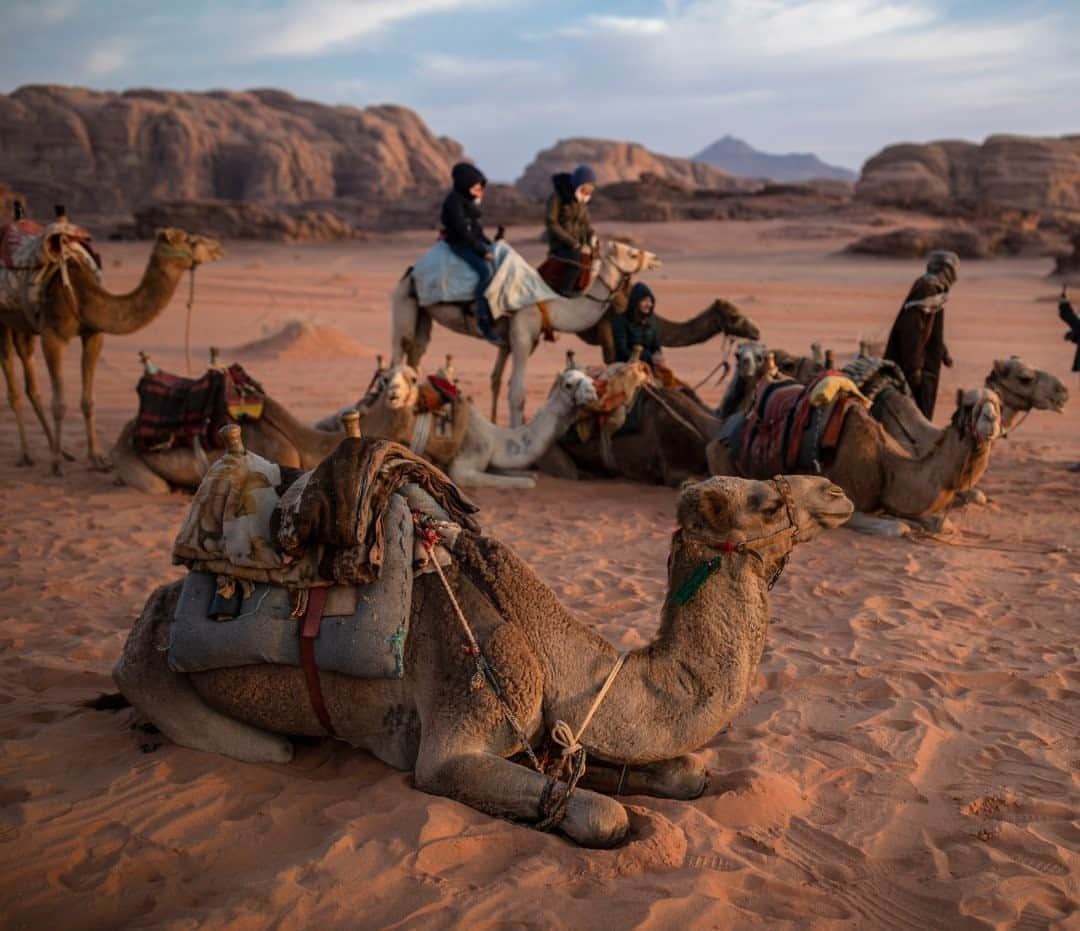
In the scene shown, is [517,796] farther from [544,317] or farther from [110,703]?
[544,317]

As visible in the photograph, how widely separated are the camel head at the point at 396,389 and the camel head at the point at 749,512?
5096mm

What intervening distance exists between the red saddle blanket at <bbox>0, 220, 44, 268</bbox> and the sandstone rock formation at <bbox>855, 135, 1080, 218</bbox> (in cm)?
4566

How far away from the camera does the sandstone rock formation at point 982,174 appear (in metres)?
53.5

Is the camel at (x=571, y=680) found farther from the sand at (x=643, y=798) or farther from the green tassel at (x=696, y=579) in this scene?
the sand at (x=643, y=798)

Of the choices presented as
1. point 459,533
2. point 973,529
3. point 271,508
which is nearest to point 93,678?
point 271,508

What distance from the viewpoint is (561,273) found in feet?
38.3

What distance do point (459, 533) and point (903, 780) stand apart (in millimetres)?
1941

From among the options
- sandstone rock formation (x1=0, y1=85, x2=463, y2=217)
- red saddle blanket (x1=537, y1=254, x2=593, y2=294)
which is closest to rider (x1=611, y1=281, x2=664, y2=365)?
red saddle blanket (x1=537, y1=254, x2=593, y2=294)

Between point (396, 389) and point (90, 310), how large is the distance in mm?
3521

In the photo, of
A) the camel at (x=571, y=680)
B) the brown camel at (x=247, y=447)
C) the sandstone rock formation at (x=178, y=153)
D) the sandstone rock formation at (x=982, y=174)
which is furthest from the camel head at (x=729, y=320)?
the sandstone rock formation at (x=178, y=153)

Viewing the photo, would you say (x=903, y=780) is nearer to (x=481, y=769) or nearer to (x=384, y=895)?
(x=481, y=769)

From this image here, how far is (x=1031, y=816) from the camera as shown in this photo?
3.73 m

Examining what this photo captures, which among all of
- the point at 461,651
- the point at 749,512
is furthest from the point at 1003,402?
the point at 461,651

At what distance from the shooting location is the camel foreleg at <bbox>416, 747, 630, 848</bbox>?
10.7ft
